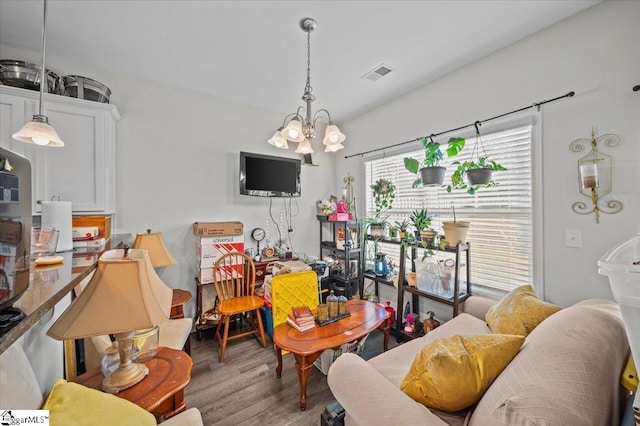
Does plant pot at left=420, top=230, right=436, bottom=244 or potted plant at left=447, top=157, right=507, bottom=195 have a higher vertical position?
potted plant at left=447, top=157, right=507, bottom=195

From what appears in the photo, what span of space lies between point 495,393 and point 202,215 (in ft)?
9.46

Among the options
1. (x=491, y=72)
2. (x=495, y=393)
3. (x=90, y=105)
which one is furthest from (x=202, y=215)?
(x=491, y=72)

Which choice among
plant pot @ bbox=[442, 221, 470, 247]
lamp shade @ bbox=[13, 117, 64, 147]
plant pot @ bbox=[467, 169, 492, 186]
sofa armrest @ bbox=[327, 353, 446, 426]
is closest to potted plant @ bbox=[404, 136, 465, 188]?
plant pot @ bbox=[467, 169, 492, 186]

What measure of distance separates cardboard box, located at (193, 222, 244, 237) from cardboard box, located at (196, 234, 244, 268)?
0.14 feet

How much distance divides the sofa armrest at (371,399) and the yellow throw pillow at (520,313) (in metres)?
0.87

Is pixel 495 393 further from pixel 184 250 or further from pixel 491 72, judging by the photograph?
pixel 184 250

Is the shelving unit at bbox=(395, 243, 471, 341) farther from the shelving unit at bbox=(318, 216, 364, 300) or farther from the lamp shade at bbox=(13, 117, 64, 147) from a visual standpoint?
the lamp shade at bbox=(13, 117, 64, 147)

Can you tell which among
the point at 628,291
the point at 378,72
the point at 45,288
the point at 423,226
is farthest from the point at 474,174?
the point at 45,288

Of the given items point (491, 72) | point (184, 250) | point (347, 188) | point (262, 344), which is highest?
point (491, 72)

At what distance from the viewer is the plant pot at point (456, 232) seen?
2.09 meters

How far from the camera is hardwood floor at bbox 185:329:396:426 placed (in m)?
1.63

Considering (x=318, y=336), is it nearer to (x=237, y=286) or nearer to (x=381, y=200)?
(x=237, y=286)

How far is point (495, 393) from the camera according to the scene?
0.88 metres

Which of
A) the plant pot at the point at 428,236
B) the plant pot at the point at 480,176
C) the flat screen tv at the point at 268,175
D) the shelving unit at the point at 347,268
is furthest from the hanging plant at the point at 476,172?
the flat screen tv at the point at 268,175
